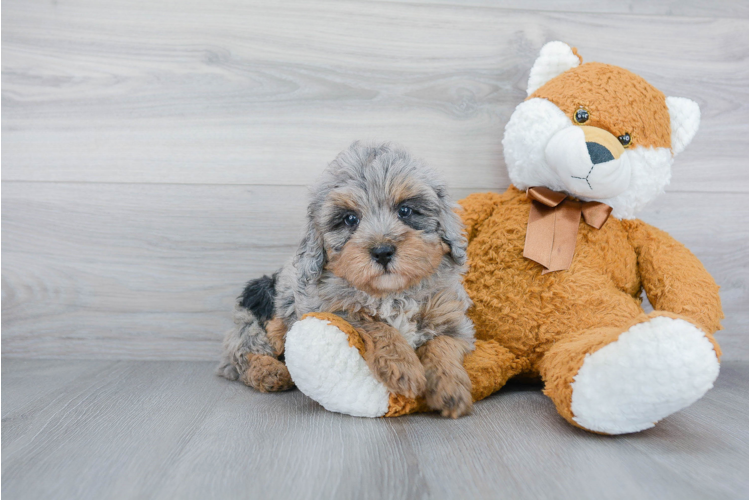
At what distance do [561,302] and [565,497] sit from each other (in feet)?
2.30

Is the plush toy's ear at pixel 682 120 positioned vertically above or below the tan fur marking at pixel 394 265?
above

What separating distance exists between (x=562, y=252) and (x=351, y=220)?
69cm

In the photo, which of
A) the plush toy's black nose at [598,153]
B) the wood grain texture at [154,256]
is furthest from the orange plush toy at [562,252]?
the wood grain texture at [154,256]

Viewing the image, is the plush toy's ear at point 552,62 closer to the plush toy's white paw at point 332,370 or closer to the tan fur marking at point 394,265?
the tan fur marking at point 394,265

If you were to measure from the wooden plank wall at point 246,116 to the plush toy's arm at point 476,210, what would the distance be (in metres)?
0.30

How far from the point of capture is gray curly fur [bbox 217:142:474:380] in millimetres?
1536

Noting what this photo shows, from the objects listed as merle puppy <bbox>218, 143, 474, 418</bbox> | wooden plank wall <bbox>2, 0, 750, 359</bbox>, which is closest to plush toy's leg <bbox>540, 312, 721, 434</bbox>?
merle puppy <bbox>218, 143, 474, 418</bbox>

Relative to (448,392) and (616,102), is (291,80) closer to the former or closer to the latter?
(616,102)

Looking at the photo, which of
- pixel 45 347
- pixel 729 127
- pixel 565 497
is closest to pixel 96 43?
pixel 45 347

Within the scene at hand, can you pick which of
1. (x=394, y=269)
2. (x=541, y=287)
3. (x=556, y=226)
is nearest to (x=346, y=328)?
(x=394, y=269)

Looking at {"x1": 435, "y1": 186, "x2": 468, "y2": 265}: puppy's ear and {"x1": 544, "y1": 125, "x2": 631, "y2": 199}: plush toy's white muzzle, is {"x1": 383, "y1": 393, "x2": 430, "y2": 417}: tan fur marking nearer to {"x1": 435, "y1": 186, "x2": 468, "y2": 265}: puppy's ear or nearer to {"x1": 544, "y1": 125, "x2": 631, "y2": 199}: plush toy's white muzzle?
{"x1": 435, "y1": 186, "x2": 468, "y2": 265}: puppy's ear

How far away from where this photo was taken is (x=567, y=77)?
5.80 feet

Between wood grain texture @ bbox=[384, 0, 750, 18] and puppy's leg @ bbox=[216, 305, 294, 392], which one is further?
wood grain texture @ bbox=[384, 0, 750, 18]

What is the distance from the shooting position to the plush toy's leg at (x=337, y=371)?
58.1 inches
